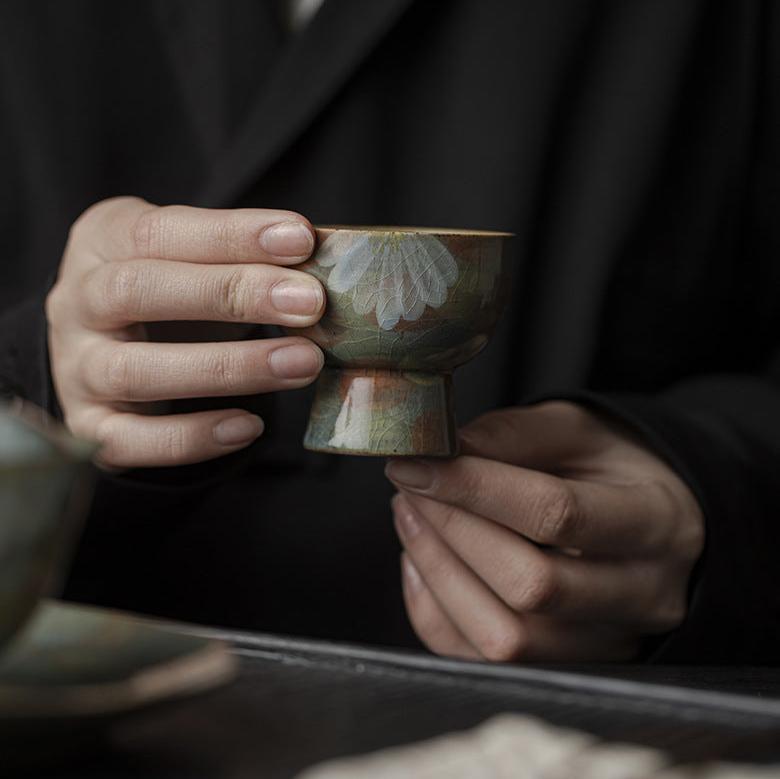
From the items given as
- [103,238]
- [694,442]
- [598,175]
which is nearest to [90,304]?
[103,238]

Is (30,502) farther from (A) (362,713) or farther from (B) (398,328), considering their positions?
(B) (398,328)

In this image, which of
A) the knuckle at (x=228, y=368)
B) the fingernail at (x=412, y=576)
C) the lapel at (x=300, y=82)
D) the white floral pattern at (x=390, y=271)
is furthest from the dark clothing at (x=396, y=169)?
the white floral pattern at (x=390, y=271)

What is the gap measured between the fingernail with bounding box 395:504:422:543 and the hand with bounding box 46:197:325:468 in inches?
5.2

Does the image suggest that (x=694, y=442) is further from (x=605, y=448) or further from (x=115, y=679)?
Answer: (x=115, y=679)

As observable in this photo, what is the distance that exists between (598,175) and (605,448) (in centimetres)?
36

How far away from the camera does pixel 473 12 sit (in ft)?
3.49

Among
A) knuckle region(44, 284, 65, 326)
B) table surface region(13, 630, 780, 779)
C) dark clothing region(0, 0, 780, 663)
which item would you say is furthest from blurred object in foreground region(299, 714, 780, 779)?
dark clothing region(0, 0, 780, 663)

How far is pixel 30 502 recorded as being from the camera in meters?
0.32

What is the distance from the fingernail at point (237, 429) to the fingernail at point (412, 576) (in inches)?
6.8

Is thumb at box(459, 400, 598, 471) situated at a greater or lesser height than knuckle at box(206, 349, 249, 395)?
lesser

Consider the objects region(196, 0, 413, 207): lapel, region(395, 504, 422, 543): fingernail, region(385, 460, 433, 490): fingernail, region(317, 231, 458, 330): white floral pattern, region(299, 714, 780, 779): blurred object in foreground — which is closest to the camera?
region(299, 714, 780, 779): blurred object in foreground

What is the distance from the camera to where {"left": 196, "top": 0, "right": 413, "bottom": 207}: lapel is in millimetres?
988

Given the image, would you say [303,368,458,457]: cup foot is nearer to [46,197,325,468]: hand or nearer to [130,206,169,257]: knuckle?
[46,197,325,468]: hand

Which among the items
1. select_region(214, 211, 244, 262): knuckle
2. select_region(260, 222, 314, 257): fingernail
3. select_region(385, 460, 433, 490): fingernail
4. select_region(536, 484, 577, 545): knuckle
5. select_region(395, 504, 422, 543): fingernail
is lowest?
select_region(395, 504, 422, 543): fingernail
